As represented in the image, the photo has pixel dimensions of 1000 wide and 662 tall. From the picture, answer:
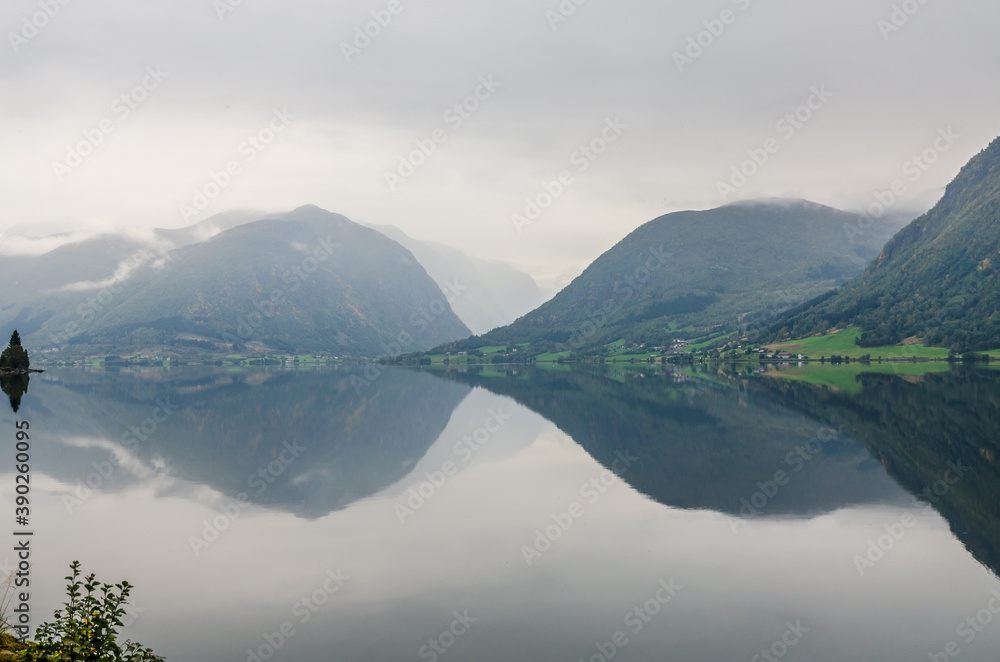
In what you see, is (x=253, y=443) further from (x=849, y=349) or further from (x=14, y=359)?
(x=849, y=349)

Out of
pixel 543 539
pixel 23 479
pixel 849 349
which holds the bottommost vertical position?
pixel 543 539

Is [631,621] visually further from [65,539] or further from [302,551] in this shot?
[65,539]

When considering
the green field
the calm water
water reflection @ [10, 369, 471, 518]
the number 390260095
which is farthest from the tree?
the green field

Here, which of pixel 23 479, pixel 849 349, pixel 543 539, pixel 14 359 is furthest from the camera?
pixel 849 349

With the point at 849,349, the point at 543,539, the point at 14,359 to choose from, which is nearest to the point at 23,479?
the point at 543,539

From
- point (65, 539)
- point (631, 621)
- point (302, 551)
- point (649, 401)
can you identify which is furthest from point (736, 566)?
point (649, 401)

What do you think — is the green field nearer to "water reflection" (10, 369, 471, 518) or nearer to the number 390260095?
"water reflection" (10, 369, 471, 518)

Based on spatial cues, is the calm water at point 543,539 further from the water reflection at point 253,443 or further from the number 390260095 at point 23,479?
the number 390260095 at point 23,479
